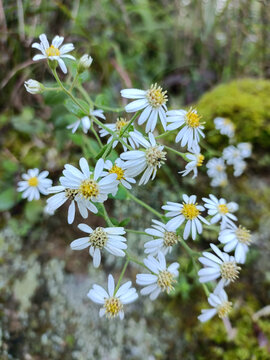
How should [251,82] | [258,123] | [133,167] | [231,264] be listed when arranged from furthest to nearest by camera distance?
[251,82] → [258,123] → [231,264] → [133,167]

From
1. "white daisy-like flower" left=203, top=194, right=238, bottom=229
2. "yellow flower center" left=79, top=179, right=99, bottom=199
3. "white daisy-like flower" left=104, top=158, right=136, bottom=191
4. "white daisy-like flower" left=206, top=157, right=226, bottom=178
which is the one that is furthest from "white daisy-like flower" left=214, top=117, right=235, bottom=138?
"yellow flower center" left=79, top=179, right=99, bottom=199

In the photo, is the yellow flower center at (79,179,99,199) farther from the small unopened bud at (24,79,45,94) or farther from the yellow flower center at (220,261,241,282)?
the yellow flower center at (220,261,241,282)

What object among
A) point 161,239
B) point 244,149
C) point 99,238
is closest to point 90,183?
point 99,238

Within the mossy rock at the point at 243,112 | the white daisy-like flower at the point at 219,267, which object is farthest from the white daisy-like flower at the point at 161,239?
the mossy rock at the point at 243,112

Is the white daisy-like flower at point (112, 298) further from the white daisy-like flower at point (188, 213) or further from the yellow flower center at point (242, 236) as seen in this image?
the yellow flower center at point (242, 236)

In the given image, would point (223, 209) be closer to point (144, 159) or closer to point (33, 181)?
point (144, 159)

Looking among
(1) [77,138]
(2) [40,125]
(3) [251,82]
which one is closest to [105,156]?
(1) [77,138]

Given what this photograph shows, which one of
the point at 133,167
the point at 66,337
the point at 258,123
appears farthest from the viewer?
the point at 258,123

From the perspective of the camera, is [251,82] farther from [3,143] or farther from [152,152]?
[3,143]
